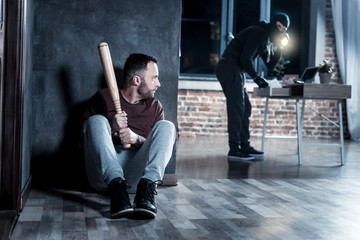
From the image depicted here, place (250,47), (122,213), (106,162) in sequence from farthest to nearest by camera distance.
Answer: (250,47) → (106,162) → (122,213)

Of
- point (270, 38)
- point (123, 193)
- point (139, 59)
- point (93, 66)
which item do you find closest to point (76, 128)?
point (93, 66)

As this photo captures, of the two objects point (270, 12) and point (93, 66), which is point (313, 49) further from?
point (93, 66)

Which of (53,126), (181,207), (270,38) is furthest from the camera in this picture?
(270,38)

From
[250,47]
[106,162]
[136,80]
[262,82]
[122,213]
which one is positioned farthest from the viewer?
[262,82]

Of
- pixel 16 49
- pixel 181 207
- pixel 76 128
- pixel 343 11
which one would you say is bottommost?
pixel 181 207

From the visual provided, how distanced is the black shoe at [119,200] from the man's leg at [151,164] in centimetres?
4

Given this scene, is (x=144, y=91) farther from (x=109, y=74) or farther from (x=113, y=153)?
(x=113, y=153)

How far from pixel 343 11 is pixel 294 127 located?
192 centimetres

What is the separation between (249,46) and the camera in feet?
14.1

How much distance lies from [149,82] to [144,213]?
0.77 m

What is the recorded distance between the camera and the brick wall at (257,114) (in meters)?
6.91

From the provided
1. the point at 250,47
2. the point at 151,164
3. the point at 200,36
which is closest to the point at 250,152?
the point at 250,47

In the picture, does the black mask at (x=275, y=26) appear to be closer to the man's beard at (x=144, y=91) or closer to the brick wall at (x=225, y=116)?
the man's beard at (x=144, y=91)

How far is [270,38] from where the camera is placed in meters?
4.40
